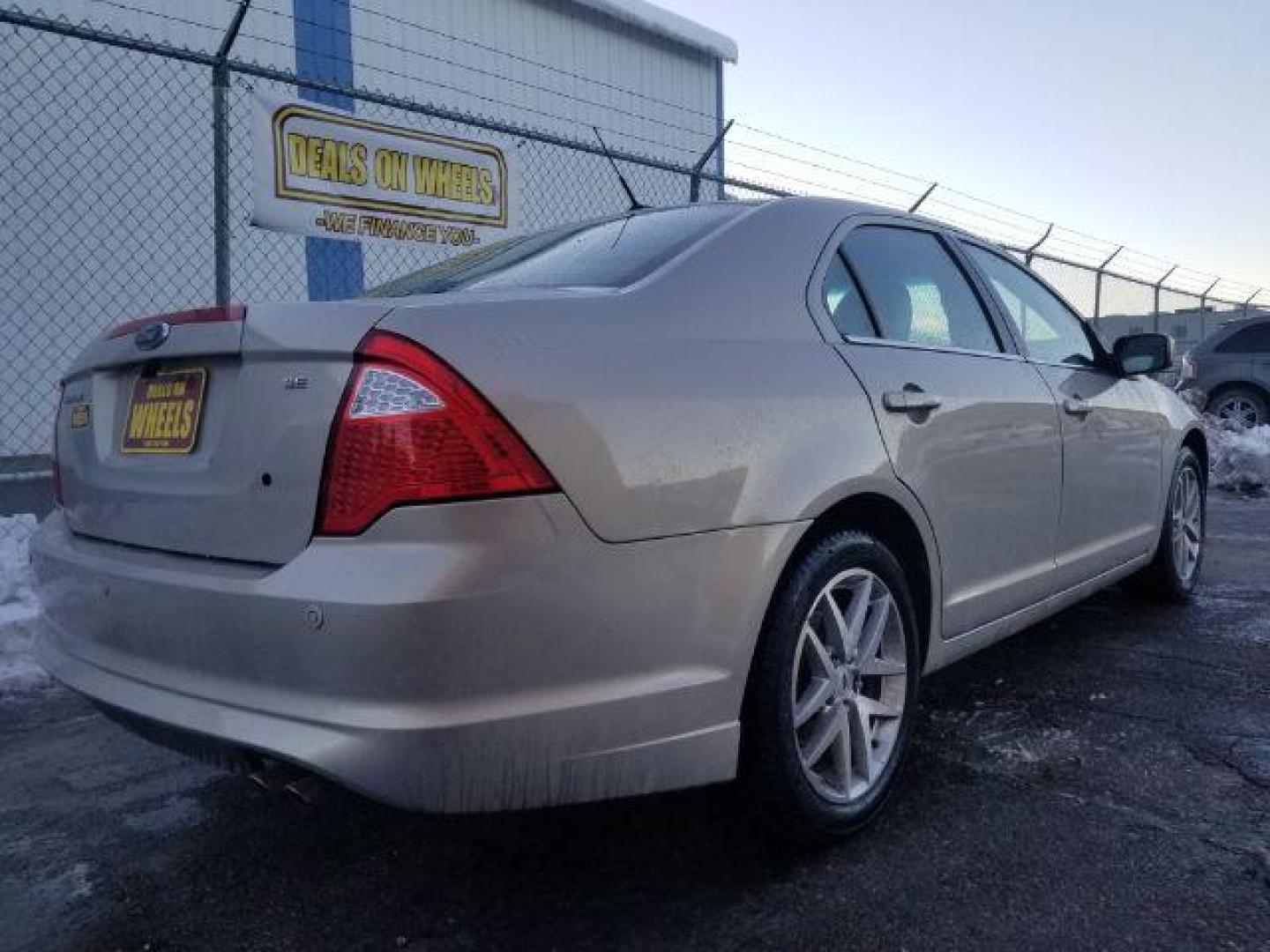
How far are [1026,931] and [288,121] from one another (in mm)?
4791

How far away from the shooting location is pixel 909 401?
8.35 feet

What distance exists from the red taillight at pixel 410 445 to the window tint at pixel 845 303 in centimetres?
110

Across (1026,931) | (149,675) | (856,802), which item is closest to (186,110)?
(149,675)

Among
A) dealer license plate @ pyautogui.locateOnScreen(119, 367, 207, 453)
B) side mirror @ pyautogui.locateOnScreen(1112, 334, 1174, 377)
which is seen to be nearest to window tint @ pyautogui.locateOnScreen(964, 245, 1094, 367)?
side mirror @ pyautogui.locateOnScreen(1112, 334, 1174, 377)

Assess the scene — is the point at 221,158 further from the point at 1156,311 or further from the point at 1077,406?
the point at 1156,311

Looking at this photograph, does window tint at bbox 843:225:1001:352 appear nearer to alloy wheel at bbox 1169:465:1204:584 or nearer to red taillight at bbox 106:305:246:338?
red taillight at bbox 106:305:246:338

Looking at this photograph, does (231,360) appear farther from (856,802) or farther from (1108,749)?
(1108,749)

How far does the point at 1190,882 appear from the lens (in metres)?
2.14

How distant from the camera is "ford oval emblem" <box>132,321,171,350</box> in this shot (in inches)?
81.2

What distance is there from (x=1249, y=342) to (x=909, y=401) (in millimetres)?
11229

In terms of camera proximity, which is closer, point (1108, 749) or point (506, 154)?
point (1108, 749)

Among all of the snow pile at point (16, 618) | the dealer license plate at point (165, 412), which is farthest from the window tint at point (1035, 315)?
the snow pile at point (16, 618)

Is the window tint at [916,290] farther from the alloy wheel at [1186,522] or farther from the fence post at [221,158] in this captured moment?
the fence post at [221,158]

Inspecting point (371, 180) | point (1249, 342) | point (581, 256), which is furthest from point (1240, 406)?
point (581, 256)
